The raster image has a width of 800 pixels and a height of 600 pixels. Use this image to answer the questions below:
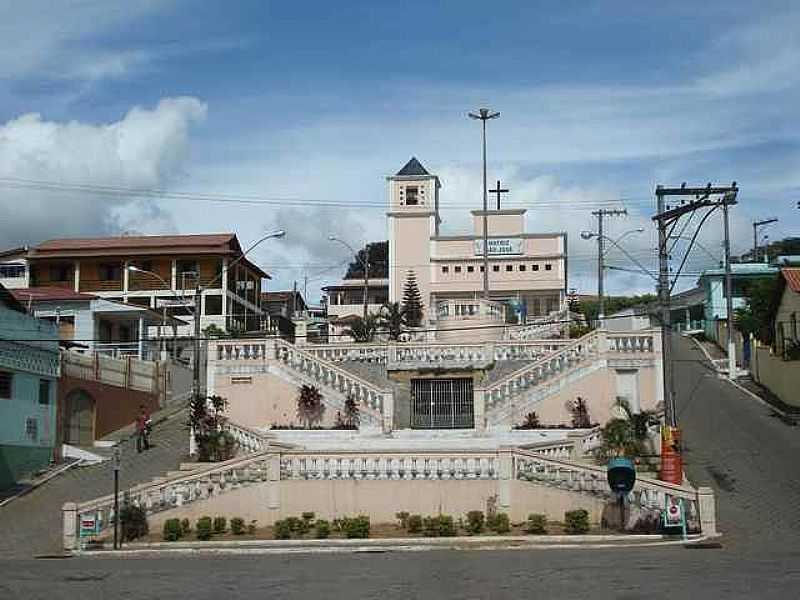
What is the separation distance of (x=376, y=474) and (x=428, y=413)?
9926 mm

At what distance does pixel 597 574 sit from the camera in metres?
17.6

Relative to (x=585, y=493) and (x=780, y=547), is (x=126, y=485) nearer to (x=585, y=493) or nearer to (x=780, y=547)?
(x=585, y=493)

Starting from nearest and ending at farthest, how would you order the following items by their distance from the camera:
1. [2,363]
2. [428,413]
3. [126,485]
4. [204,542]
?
[204,542] < [126,485] < [2,363] < [428,413]

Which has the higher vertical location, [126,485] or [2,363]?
[2,363]

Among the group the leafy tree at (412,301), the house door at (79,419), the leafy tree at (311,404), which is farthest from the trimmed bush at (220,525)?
the leafy tree at (412,301)

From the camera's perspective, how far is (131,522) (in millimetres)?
25969

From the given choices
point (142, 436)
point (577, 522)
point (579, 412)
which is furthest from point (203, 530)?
point (579, 412)

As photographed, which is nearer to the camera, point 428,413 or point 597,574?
point 597,574

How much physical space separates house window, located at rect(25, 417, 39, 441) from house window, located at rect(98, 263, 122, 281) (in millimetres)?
44963

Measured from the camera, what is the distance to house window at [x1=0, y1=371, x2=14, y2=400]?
111ft

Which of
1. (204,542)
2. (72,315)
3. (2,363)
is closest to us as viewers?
(204,542)

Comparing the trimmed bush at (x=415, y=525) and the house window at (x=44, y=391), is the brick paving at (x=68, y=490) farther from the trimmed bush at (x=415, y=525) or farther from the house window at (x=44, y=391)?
the trimmed bush at (x=415, y=525)

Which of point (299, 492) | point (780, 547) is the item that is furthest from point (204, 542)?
point (780, 547)

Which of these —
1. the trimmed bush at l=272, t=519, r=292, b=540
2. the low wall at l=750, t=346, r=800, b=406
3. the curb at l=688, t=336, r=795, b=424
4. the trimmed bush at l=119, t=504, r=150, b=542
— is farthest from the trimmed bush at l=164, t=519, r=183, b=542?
the low wall at l=750, t=346, r=800, b=406
